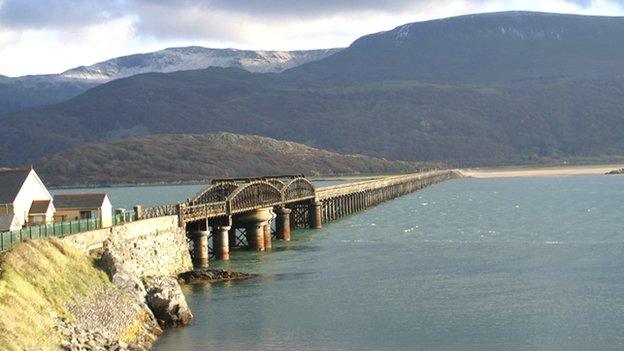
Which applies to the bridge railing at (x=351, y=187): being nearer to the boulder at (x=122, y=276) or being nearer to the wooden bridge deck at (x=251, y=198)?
the wooden bridge deck at (x=251, y=198)

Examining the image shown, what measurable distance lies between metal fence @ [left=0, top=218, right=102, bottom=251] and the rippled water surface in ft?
21.4

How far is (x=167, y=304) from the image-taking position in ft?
150

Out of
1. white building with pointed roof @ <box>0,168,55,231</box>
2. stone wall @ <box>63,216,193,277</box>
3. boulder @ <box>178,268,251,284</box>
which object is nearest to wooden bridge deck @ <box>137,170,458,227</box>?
stone wall @ <box>63,216,193,277</box>

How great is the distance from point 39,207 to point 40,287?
55.8 feet

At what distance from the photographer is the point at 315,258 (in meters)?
74.2

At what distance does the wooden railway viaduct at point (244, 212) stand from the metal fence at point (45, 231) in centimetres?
726

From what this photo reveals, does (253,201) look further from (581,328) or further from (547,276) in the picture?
(581,328)

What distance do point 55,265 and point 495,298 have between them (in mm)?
23445

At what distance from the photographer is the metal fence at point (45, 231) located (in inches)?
1699

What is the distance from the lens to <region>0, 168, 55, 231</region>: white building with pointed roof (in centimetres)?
5181

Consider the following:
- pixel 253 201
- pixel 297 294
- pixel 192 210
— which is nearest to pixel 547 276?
pixel 297 294

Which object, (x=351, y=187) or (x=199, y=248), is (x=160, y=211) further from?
(x=351, y=187)

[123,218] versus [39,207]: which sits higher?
[39,207]

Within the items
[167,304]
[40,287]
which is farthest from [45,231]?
[40,287]
